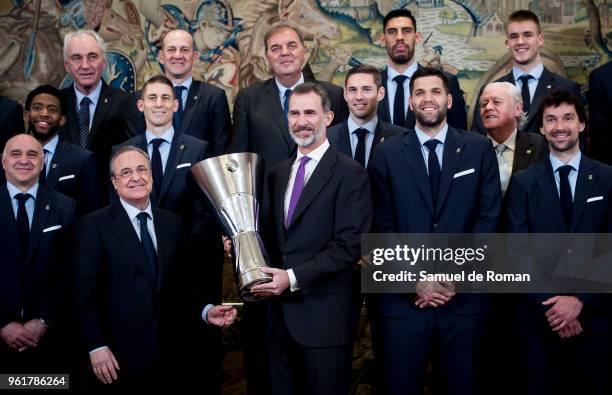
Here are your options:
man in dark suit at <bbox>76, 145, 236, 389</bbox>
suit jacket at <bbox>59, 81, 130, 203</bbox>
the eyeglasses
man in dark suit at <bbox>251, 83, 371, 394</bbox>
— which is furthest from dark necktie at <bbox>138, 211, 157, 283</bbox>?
suit jacket at <bbox>59, 81, 130, 203</bbox>

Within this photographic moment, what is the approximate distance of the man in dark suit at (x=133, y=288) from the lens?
16.1 ft

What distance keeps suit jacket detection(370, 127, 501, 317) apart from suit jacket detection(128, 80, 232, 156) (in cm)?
142

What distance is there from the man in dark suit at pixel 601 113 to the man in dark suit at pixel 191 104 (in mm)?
2429

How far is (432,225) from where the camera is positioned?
16.2ft

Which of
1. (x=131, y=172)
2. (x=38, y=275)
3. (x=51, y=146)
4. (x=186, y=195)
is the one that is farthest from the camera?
(x=51, y=146)

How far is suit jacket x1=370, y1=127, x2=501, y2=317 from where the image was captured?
495cm

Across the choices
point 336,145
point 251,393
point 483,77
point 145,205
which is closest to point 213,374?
point 251,393

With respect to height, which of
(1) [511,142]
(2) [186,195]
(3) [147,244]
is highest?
(1) [511,142]

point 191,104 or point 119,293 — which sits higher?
point 191,104

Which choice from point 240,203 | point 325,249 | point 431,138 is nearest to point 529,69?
point 431,138

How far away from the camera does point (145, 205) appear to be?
16.9 feet

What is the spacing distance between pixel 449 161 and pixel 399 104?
1284 millimetres

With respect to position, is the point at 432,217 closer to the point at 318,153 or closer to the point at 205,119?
the point at 318,153

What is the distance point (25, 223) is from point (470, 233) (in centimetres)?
244
